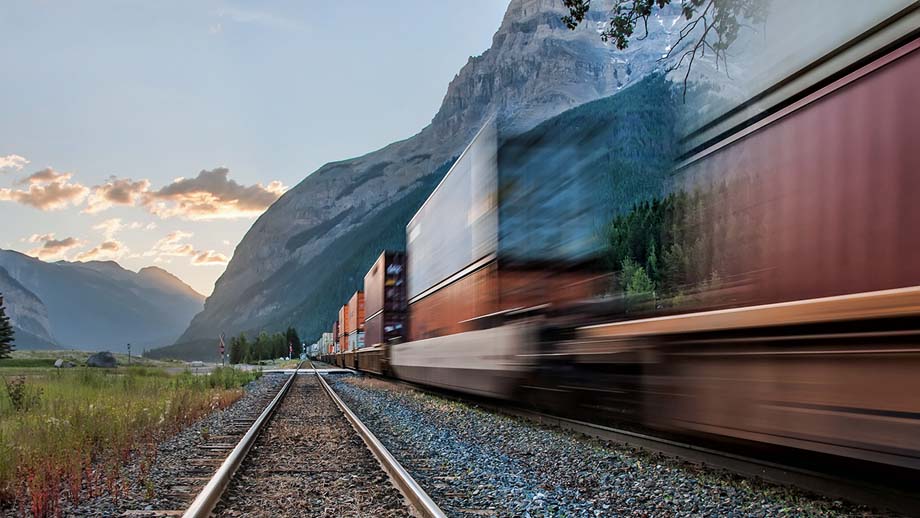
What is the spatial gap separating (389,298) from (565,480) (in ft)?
52.2

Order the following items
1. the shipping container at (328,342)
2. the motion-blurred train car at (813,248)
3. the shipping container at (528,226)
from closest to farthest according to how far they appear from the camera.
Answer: the motion-blurred train car at (813,248)
the shipping container at (528,226)
the shipping container at (328,342)

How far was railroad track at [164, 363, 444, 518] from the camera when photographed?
5320mm

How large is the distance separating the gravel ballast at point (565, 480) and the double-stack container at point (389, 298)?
10704 millimetres

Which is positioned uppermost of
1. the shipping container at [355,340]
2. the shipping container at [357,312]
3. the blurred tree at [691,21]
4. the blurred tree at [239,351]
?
the blurred tree at [691,21]

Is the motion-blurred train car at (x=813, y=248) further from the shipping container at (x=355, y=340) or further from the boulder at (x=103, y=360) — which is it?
the boulder at (x=103, y=360)

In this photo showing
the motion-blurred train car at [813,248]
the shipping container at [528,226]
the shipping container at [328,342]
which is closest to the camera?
the motion-blurred train car at [813,248]

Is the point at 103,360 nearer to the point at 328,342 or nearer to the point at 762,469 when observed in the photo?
the point at 328,342

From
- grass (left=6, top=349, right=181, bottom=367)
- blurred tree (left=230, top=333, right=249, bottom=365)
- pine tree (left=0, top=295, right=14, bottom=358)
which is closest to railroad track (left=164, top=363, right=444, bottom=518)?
grass (left=6, top=349, right=181, bottom=367)

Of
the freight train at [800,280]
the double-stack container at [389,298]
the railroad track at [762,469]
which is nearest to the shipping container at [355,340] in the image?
the double-stack container at [389,298]

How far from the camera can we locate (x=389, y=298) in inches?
875

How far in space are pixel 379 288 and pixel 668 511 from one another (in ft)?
61.8

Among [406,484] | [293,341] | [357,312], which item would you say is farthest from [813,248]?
[293,341]

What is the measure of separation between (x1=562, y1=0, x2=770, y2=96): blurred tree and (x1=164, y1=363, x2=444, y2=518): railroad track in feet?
14.4

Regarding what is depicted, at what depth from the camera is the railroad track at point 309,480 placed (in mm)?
5320
